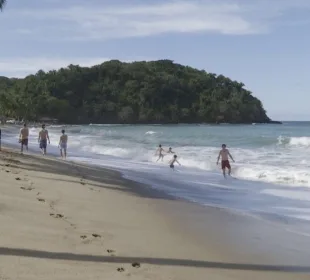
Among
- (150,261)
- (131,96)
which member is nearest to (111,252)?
(150,261)

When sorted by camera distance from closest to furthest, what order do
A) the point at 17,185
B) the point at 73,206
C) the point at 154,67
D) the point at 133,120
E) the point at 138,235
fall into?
the point at 138,235
the point at 73,206
the point at 17,185
the point at 133,120
the point at 154,67

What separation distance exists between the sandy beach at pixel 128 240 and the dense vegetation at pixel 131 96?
110855 millimetres

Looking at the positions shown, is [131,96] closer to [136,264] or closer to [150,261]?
[150,261]

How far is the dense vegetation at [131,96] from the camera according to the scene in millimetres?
123938

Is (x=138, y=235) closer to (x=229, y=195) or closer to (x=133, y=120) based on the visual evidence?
(x=229, y=195)

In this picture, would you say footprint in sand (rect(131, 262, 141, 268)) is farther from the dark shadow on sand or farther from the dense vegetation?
the dense vegetation

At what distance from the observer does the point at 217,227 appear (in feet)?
27.3

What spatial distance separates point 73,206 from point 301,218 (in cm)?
402

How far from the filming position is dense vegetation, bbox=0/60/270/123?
124 meters

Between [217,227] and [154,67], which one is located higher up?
[154,67]

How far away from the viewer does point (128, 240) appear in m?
6.59

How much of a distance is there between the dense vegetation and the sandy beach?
11086 centimetres

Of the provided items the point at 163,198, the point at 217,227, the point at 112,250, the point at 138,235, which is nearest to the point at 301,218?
the point at 217,227

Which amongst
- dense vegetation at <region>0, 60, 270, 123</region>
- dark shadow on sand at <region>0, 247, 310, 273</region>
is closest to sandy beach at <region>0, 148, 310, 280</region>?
dark shadow on sand at <region>0, 247, 310, 273</region>
